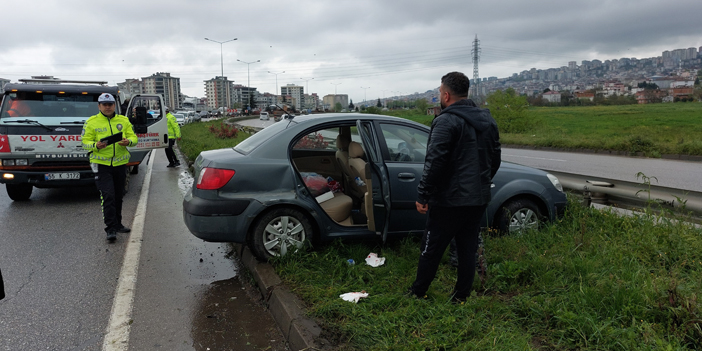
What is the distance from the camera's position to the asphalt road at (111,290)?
355 cm

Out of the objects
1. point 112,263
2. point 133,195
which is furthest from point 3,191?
point 112,263

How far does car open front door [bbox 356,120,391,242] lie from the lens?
14.9 feet

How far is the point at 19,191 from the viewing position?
867 centimetres

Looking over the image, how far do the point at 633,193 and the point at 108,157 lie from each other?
627 centimetres

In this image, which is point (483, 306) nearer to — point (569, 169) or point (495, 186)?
point (495, 186)

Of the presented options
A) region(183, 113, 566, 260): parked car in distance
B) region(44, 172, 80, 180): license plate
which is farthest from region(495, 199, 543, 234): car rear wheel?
region(44, 172, 80, 180): license plate

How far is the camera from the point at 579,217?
539cm

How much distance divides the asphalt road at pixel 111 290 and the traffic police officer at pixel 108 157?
31cm

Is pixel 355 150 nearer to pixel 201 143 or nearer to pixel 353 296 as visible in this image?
A: pixel 353 296

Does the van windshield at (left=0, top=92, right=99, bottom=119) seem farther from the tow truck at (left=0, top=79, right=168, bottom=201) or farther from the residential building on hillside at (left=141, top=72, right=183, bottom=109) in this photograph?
the residential building on hillside at (left=141, top=72, right=183, bottom=109)

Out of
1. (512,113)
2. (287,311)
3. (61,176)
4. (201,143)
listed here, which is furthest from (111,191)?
(512,113)

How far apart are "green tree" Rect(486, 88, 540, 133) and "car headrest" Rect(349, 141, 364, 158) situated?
27.2 meters

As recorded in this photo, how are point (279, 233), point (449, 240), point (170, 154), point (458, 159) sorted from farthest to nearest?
Answer: point (170, 154) < point (279, 233) < point (449, 240) < point (458, 159)

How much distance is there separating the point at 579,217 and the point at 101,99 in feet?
19.6
